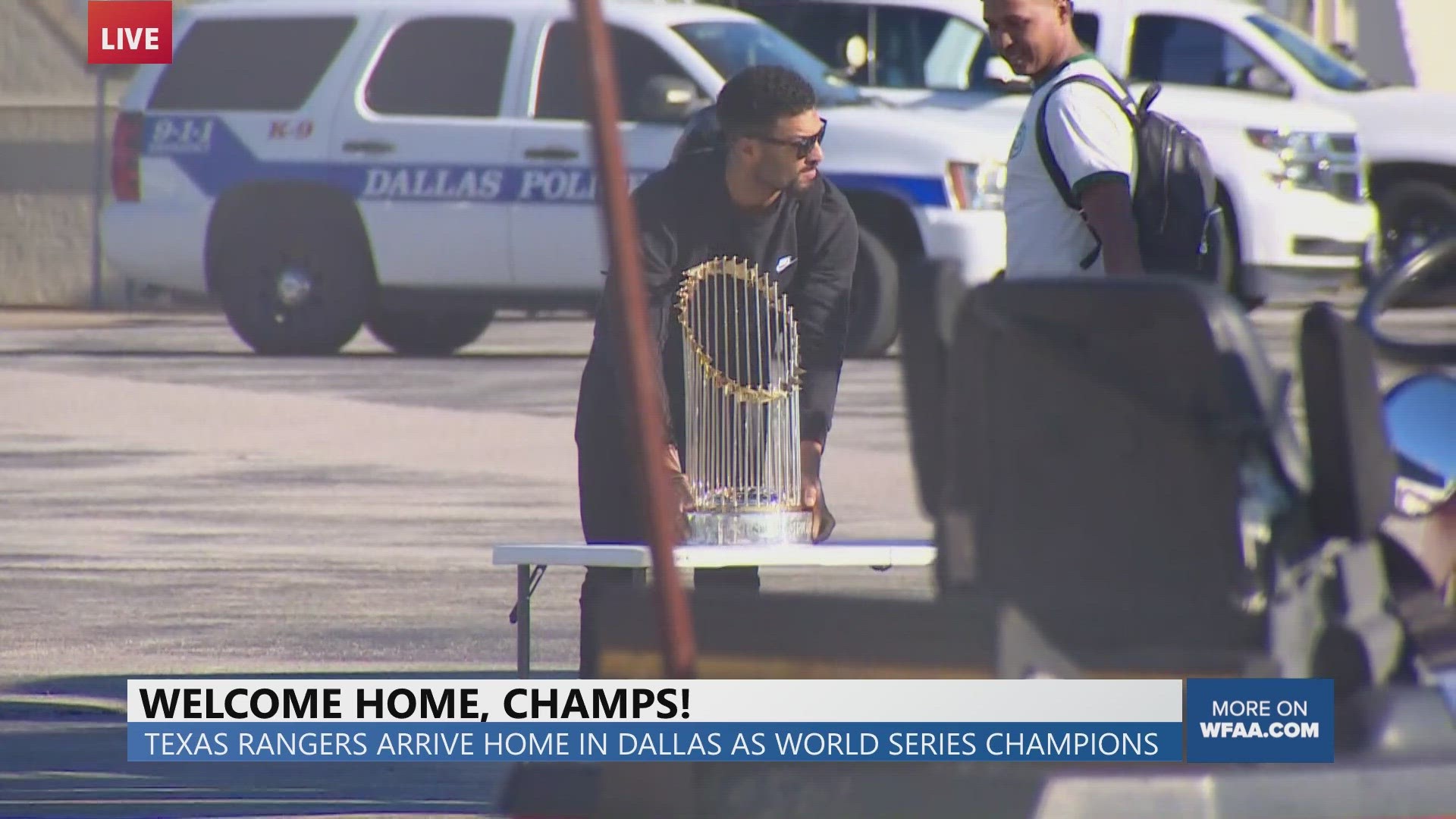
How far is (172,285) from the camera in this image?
1608cm

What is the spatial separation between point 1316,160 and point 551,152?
13.6 ft

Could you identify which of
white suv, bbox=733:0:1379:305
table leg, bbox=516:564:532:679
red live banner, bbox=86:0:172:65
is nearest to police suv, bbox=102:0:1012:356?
white suv, bbox=733:0:1379:305

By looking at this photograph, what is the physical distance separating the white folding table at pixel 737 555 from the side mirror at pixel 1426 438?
175 centimetres

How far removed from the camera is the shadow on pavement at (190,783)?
579 centimetres

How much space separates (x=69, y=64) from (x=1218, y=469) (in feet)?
73.6

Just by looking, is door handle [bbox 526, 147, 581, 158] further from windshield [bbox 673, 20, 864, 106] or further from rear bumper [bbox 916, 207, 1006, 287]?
rear bumper [bbox 916, 207, 1006, 287]

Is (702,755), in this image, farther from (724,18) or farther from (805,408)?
(724,18)

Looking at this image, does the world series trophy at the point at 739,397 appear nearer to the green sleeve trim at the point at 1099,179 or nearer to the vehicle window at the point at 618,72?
the green sleeve trim at the point at 1099,179

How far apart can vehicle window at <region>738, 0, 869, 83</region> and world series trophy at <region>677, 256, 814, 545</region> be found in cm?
1153

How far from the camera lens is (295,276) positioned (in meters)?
15.5

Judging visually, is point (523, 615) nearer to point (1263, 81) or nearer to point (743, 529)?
point (743, 529)

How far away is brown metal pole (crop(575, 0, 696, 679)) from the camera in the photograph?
2.92 metres

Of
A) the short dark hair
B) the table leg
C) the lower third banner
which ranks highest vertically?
the short dark hair

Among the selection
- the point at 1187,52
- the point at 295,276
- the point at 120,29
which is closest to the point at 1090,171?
the point at 295,276
